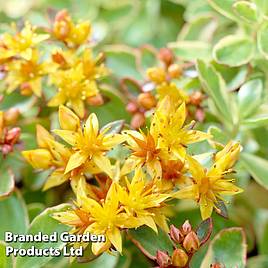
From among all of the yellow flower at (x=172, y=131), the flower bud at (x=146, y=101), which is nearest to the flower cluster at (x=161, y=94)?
the flower bud at (x=146, y=101)

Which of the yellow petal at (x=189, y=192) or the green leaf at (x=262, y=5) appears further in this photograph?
the green leaf at (x=262, y=5)

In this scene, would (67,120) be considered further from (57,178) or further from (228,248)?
(228,248)

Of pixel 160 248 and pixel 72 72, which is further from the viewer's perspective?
pixel 72 72

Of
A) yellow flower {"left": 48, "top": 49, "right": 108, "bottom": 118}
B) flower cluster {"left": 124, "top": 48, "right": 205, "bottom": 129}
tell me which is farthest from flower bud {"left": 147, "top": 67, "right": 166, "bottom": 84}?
yellow flower {"left": 48, "top": 49, "right": 108, "bottom": 118}

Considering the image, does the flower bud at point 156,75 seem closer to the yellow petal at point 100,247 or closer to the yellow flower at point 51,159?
the yellow flower at point 51,159

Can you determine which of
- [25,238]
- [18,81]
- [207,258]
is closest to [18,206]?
[25,238]

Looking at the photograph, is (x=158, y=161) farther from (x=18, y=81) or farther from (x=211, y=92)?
(x=18, y=81)

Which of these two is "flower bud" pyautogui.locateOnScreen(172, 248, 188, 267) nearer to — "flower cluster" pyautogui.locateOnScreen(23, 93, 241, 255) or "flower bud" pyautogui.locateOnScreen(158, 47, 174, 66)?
"flower cluster" pyautogui.locateOnScreen(23, 93, 241, 255)

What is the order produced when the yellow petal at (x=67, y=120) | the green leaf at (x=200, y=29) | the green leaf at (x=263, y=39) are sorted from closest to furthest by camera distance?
the yellow petal at (x=67, y=120) < the green leaf at (x=263, y=39) < the green leaf at (x=200, y=29)
